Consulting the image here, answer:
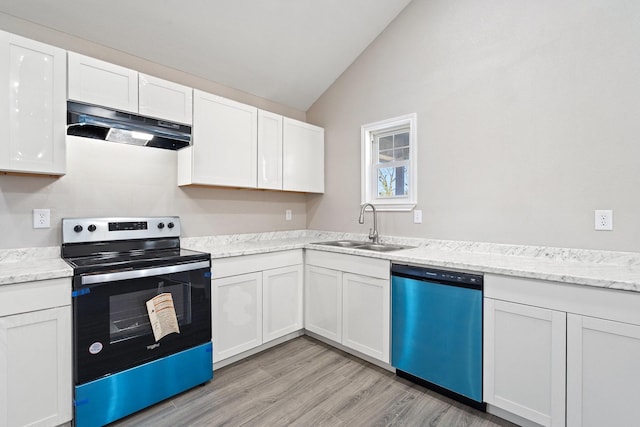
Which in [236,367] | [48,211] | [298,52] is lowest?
[236,367]

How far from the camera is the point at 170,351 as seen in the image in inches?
81.5

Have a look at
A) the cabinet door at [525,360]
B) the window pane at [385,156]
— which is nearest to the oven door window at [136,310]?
the cabinet door at [525,360]

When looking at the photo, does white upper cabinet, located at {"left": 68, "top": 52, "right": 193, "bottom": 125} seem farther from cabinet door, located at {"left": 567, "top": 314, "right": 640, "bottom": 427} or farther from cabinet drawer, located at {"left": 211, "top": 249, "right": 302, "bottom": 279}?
cabinet door, located at {"left": 567, "top": 314, "right": 640, "bottom": 427}

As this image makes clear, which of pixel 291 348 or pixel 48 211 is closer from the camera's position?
pixel 48 211

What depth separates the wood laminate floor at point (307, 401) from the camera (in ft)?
6.15

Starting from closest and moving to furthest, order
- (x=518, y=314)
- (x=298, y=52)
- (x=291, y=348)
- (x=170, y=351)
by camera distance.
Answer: (x=518, y=314)
(x=170, y=351)
(x=291, y=348)
(x=298, y=52)

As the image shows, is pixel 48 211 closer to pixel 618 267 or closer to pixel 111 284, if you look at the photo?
pixel 111 284

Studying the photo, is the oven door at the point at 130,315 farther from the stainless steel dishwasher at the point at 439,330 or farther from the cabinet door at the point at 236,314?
the stainless steel dishwasher at the point at 439,330

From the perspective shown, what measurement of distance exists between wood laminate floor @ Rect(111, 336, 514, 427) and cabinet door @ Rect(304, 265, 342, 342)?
0.32m

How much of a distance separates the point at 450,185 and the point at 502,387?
4.89 ft

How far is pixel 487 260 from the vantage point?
207 centimetres

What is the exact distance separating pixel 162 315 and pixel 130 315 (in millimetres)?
183

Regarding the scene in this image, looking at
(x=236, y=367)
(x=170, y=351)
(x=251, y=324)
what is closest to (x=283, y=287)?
(x=251, y=324)

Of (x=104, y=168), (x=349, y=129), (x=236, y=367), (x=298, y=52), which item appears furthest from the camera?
(x=349, y=129)
